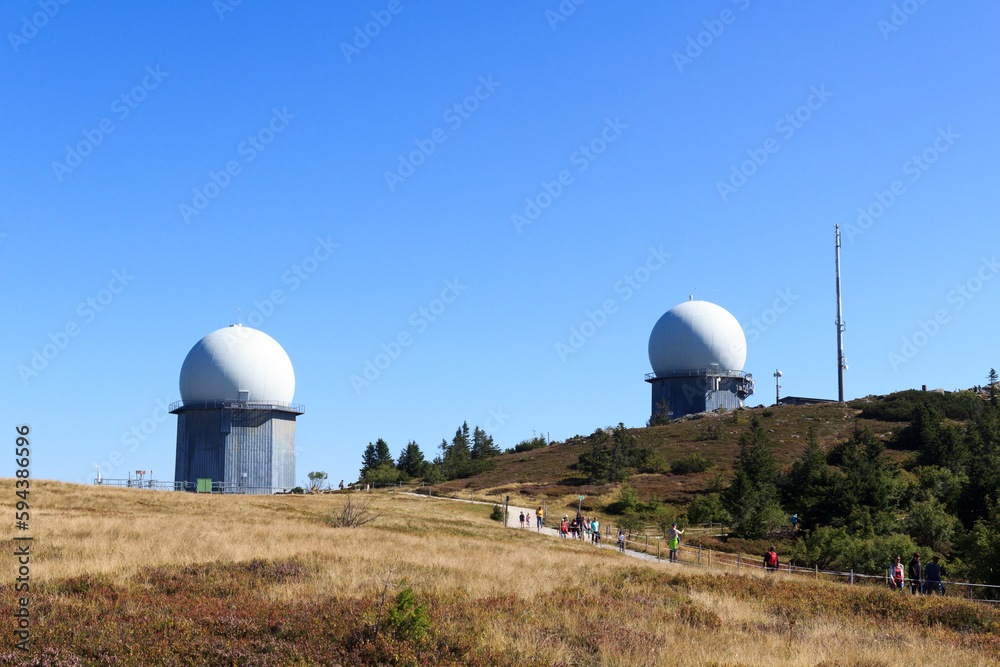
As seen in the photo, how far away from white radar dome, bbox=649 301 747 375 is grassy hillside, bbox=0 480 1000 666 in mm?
63403

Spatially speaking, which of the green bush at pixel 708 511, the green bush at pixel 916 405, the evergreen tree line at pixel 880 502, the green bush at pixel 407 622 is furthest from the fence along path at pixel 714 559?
the green bush at pixel 916 405

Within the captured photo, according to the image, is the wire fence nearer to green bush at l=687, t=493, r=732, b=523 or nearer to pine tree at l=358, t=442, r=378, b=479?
green bush at l=687, t=493, r=732, b=523

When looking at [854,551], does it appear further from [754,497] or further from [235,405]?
[235,405]

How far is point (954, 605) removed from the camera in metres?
15.7

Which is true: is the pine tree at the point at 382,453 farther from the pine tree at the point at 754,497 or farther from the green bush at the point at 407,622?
the green bush at the point at 407,622

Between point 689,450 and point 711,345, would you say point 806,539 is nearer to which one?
point 689,450

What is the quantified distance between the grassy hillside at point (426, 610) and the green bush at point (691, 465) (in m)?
41.7

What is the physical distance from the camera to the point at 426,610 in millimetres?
10836

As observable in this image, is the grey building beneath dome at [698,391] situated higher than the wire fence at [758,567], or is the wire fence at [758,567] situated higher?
the grey building beneath dome at [698,391]

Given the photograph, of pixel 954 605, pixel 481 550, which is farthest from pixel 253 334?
A: pixel 954 605

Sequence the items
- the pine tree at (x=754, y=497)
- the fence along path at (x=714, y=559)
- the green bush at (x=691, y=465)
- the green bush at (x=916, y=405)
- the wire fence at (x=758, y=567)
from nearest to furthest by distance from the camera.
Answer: the wire fence at (x=758, y=567) → the fence along path at (x=714, y=559) → the pine tree at (x=754, y=497) → the green bush at (x=691, y=465) → the green bush at (x=916, y=405)

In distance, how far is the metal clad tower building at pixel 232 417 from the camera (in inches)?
2625

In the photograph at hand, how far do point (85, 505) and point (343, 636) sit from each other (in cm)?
2665

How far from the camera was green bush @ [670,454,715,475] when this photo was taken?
61.2 m
